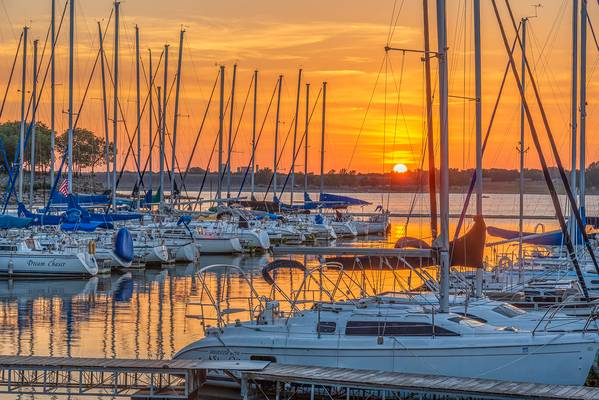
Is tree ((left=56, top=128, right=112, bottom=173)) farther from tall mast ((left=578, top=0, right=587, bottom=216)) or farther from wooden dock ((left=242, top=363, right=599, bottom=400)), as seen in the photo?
wooden dock ((left=242, top=363, right=599, bottom=400))

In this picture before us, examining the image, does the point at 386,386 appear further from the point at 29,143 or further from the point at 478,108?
the point at 29,143

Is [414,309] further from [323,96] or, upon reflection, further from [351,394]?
[323,96]

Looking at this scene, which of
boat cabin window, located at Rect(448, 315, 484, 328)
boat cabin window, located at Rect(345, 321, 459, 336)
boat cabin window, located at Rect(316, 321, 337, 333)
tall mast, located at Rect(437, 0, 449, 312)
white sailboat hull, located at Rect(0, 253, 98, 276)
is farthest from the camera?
white sailboat hull, located at Rect(0, 253, 98, 276)

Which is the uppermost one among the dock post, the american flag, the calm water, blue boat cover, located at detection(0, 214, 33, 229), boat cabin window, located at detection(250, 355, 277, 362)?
the american flag

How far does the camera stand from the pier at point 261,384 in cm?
1992

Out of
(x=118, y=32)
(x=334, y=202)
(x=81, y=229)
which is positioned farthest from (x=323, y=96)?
(x=81, y=229)

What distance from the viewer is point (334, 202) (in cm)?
8919

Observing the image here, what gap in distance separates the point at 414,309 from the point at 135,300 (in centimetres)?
1923

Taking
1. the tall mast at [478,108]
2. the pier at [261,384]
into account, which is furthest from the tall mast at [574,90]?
the pier at [261,384]

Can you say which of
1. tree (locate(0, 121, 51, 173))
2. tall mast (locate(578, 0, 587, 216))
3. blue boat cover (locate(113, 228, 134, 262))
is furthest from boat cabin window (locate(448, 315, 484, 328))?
tree (locate(0, 121, 51, 173))

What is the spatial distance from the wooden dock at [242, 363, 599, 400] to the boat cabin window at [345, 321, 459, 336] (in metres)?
1.18

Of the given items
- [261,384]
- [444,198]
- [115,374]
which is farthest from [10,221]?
[444,198]

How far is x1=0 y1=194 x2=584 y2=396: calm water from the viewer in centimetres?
2984

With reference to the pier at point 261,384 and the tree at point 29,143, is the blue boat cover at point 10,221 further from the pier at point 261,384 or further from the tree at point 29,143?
the tree at point 29,143
